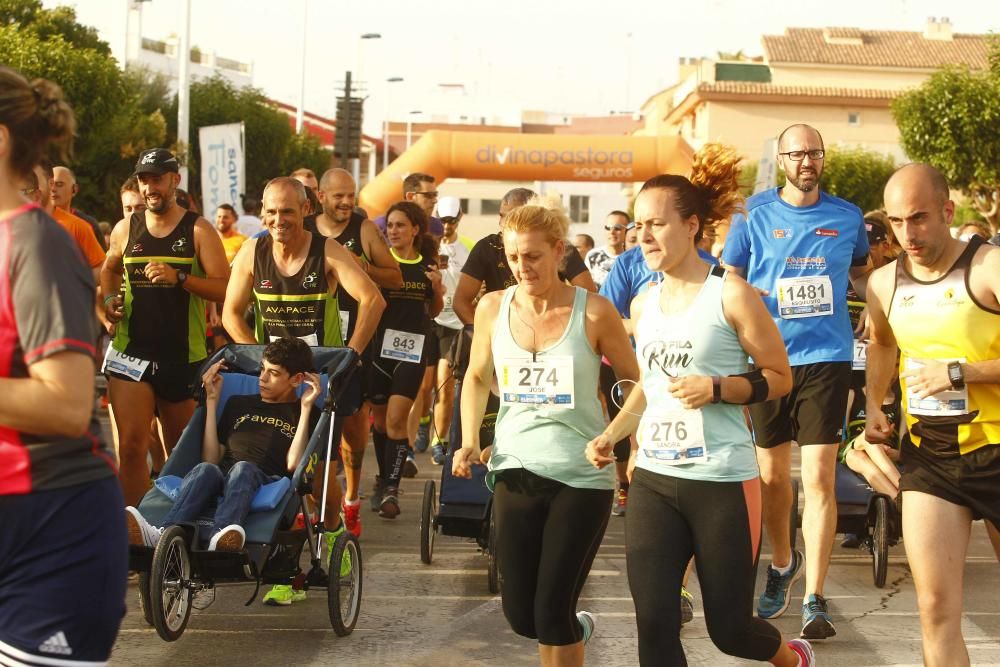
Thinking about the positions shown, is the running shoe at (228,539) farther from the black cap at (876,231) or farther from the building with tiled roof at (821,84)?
the building with tiled roof at (821,84)

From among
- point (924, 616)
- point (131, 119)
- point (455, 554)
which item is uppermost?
point (131, 119)

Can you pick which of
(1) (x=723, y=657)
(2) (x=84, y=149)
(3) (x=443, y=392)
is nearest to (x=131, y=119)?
(2) (x=84, y=149)

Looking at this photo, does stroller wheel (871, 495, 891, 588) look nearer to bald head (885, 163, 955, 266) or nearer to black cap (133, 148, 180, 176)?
bald head (885, 163, 955, 266)

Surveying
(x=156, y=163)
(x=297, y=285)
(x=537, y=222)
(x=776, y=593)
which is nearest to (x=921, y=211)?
(x=537, y=222)

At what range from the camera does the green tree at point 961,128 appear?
43.3 meters

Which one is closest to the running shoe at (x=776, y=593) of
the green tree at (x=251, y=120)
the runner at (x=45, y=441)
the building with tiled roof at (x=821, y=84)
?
the runner at (x=45, y=441)

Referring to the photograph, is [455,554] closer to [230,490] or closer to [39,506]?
[230,490]

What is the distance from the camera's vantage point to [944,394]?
4.89 m

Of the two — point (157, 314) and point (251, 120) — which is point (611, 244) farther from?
point (251, 120)

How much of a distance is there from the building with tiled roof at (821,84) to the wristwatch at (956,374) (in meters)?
76.8

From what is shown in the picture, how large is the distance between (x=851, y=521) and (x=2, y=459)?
5.97m

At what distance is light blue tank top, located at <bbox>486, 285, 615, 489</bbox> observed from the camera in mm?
4824

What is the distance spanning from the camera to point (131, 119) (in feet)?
137

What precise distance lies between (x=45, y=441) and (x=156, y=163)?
4.62 meters
